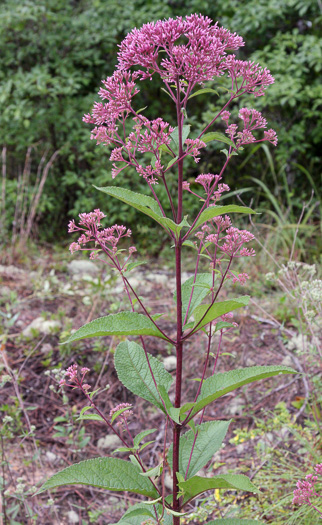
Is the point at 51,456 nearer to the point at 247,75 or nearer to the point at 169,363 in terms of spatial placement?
the point at 169,363

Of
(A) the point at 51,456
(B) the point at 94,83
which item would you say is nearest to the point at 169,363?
(A) the point at 51,456

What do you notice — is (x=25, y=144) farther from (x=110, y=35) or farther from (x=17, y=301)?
(x=17, y=301)

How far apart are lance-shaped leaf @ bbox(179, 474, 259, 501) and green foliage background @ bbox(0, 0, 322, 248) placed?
11.5 feet

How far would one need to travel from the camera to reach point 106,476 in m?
1.21

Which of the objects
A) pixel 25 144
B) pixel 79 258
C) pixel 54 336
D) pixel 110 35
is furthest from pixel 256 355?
pixel 110 35

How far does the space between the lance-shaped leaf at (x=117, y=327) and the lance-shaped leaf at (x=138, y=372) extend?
8.6 inches

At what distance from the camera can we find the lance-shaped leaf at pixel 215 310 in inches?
44.8

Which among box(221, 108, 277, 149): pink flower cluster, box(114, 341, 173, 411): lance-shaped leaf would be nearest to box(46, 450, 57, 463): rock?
box(114, 341, 173, 411): lance-shaped leaf

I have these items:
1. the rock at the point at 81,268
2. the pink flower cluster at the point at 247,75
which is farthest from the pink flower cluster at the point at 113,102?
the rock at the point at 81,268

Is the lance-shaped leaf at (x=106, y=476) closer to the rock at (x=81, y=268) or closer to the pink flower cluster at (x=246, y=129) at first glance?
the pink flower cluster at (x=246, y=129)

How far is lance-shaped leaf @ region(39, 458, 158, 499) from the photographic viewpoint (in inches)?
45.3

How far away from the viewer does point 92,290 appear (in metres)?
3.43

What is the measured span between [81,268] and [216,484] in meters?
3.21

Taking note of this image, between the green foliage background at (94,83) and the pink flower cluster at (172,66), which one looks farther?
the green foliage background at (94,83)
